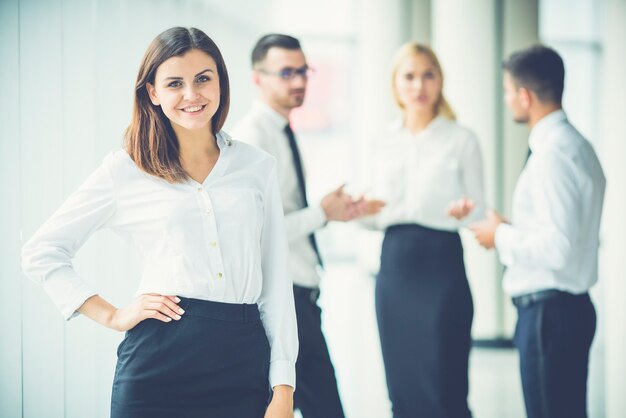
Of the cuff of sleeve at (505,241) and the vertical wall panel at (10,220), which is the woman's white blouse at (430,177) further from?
the vertical wall panel at (10,220)

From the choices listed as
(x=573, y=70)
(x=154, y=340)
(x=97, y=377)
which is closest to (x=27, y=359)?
(x=97, y=377)

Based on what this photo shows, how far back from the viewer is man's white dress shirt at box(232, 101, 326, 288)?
9.84ft

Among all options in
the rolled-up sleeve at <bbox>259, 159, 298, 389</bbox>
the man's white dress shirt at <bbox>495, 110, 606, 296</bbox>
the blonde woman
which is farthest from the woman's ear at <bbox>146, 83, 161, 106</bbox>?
the blonde woman

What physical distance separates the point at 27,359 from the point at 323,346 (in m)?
1.14

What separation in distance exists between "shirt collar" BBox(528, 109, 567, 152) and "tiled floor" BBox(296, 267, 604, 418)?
2.02 meters

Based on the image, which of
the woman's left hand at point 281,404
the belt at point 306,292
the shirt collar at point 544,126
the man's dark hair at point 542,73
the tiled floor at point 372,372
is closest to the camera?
the woman's left hand at point 281,404

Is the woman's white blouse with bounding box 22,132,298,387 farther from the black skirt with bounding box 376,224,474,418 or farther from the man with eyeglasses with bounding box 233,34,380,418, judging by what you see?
the black skirt with bounding box 376,224,474,418

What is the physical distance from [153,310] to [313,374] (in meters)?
1.19

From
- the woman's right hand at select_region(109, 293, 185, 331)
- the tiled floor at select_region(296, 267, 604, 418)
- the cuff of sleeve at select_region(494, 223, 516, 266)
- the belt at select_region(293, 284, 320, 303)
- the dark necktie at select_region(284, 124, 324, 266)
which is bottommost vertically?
the tiled floor at select_region(296, 267, 604, 418)

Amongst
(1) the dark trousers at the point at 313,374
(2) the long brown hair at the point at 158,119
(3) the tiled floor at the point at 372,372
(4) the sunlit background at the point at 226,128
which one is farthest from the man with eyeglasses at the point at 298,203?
(3) the tiled floor at the point at 372,372

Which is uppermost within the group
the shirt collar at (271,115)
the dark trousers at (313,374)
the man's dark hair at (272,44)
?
the man's dark hair at (272,44)

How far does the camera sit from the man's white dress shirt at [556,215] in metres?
2.99

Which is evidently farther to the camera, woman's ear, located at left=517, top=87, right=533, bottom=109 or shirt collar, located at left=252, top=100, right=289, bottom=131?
woman's ear, located at left=517, top=87, right=533, bottom=109

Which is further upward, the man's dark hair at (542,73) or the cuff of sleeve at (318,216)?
the man's dark hair at (542,73)
